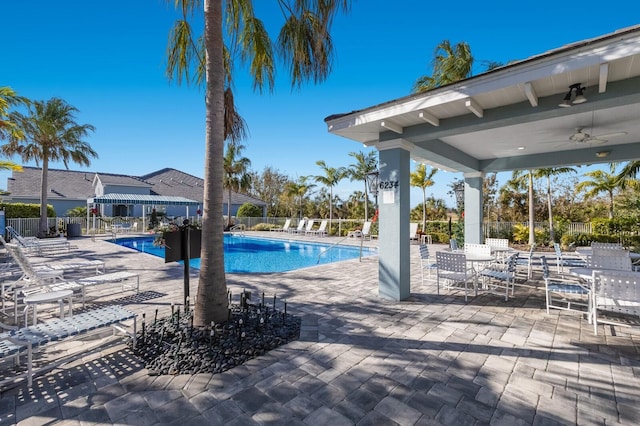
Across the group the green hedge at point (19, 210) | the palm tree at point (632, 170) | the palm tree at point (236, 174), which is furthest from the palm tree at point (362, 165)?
the green hedge at point (19, 210)

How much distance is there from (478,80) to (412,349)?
368cm

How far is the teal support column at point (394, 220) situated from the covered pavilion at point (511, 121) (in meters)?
0.02

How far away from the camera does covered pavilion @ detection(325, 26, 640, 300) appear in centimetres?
348

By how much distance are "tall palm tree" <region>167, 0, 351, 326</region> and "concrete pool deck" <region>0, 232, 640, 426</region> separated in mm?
1072

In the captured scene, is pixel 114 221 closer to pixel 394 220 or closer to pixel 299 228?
pixel 299 228

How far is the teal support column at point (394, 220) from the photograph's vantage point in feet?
18.3

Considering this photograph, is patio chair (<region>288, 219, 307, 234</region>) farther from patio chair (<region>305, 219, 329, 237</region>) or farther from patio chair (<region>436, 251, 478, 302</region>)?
patio chair (<region>436, 251, 478, 302</region>)

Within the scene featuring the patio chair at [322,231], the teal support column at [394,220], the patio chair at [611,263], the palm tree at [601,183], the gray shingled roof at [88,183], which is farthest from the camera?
the gray shingled roof at [88,183]

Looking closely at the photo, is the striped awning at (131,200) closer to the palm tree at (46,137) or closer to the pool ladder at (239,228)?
the palm tree at (46,137)

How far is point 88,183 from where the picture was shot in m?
27.9

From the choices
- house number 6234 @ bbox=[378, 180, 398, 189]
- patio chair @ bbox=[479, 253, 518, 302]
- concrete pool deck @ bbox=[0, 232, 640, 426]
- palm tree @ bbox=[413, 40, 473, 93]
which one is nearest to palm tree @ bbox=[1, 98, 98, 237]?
concrete pool deck @ bbox=[0, 232, 640, 426]

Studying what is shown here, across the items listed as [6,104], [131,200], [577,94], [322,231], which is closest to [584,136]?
[577,94]

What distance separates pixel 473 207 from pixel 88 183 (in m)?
32.8

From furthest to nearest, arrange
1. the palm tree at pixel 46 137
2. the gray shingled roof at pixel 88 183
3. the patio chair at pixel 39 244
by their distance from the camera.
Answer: the gray shingled roof at pixel 88 183, the palm tree at pixel 46 137, the patio chair at pixel 39 244
